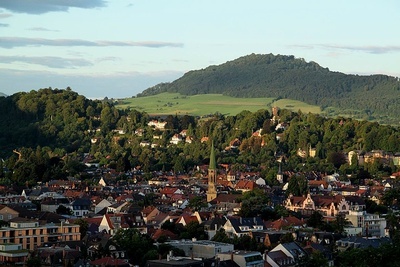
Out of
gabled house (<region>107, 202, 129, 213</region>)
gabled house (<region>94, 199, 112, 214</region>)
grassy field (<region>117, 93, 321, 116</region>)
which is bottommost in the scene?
gabled house (<region>94, 199, 112, 214</region>)

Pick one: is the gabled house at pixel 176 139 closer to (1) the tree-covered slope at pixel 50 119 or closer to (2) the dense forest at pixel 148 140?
(2) the dense forest at pixel 148 140

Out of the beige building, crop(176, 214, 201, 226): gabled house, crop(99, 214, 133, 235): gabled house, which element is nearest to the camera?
the beige building

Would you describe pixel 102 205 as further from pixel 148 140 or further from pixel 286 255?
pixel 148 140

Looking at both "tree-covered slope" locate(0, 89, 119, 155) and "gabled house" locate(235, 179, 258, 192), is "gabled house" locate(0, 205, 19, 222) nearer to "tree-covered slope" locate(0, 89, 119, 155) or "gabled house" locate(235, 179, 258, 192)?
"gabled house" locate(235, 179, 258, 192)

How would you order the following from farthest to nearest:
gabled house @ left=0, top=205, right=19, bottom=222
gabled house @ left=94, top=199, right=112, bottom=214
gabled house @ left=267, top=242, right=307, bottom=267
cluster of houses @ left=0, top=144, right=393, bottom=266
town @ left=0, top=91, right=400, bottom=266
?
gabled house @ left=94, top=199, right=112, bottom=214, gabled house @ left=0, top=205, right=19, bottom=222, town @ left=0, top=91, right=400, bottom=266, cluster of houses @ left=0, top=144, right=393, bottom=266, gabled house @ left=267, top=242, right=307, bottom=267

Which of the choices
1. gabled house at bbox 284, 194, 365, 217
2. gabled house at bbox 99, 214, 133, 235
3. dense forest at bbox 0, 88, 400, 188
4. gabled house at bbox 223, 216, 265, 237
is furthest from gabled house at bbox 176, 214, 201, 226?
dense forest at bbox 0, 88, 400, 188

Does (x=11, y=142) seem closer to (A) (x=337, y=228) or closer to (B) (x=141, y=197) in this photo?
(B) (x=141, y=197)

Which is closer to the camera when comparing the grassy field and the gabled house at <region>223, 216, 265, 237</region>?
the gabled house at <region>223, 216, 265, 237</region>
